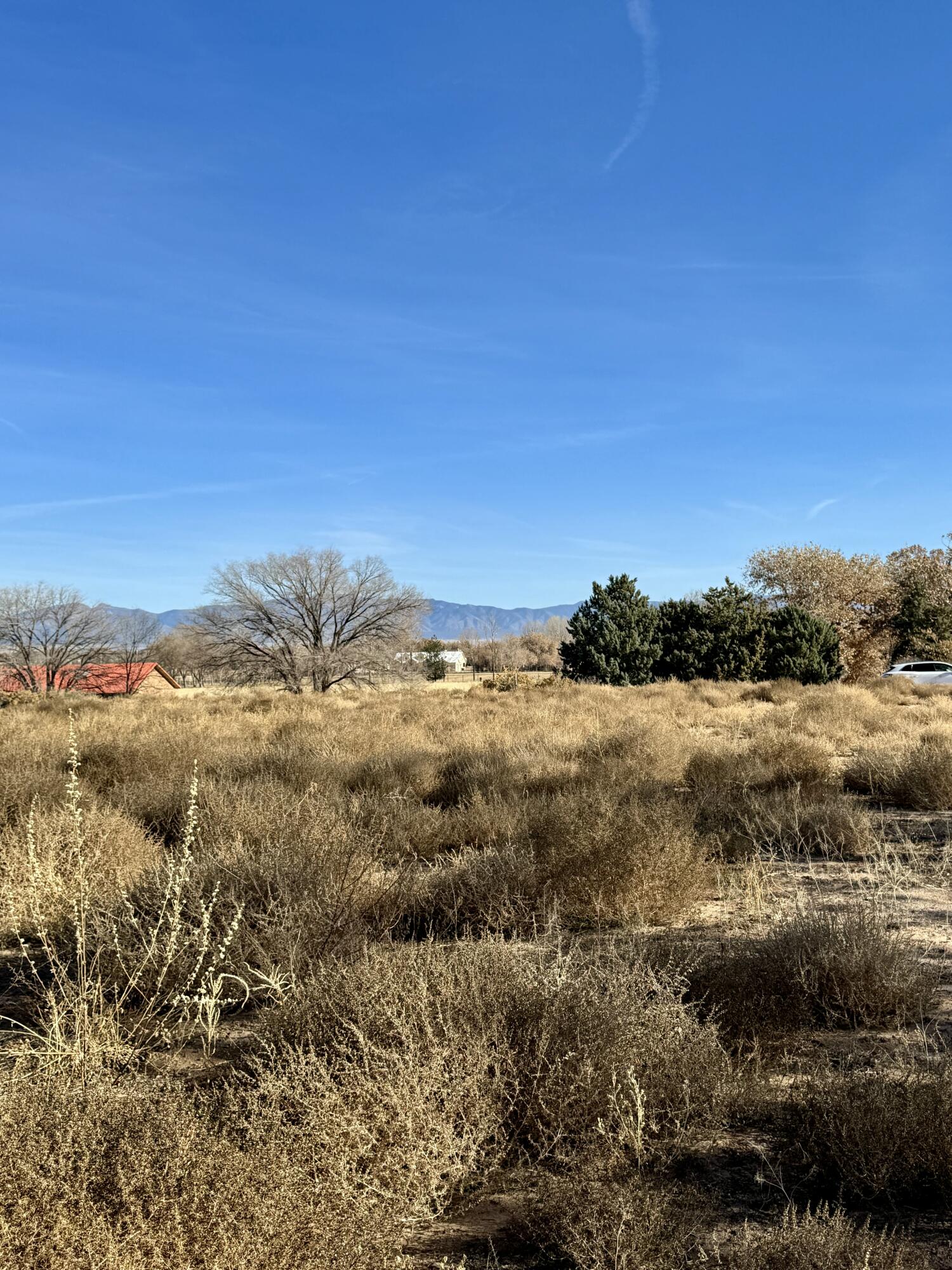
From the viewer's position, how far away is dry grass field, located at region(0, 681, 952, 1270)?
2.09 metres

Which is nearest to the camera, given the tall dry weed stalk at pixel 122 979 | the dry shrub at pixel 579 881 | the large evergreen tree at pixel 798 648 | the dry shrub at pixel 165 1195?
the dry shrub at pixel 165 1195

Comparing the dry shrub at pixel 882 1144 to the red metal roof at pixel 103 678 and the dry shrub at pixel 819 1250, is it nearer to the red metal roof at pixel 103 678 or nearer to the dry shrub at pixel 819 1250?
the dry shrub at pixel 819 1250

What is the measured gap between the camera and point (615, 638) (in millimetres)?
36000

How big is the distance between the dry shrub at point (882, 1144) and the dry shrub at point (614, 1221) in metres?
0.47

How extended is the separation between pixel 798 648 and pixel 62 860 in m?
31.8

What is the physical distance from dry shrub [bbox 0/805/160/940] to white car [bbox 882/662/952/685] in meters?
26.2

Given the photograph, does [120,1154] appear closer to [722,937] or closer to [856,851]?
[722,937]

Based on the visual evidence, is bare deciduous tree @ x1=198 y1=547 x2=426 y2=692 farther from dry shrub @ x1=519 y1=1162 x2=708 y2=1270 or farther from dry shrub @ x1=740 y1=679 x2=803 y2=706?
dry shrub @ x1=519 y1=1162 x2=708 y2=1270

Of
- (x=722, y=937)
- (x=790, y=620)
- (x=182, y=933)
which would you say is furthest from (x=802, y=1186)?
(x=790, y=620)

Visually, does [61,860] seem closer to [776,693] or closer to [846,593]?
[776,693]

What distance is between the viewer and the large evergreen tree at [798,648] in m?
33.4

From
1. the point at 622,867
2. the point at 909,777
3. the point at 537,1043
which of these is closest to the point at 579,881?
the point at 622,867

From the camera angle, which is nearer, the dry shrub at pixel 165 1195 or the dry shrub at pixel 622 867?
the dry shrub at pixel 165 1195

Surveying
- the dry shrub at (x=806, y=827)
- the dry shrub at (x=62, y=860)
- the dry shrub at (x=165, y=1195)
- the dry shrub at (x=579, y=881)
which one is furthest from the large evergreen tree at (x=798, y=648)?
the dry shrub at (x=165, y=1195)
